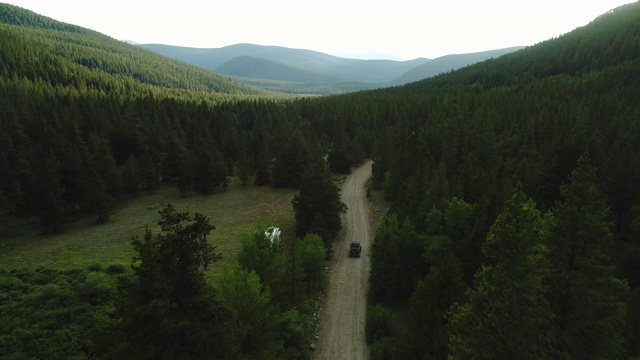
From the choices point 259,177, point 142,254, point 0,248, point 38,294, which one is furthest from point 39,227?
point 142,254

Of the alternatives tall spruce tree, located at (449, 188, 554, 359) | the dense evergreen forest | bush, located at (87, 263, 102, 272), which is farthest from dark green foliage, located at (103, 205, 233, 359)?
bush, located at (87, 263, 102, 272)

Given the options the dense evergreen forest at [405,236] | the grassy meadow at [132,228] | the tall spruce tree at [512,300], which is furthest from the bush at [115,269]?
the tall spruce tree at [512,300]

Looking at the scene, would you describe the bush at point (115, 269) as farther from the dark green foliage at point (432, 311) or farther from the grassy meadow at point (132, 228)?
the dark green foliage at point (432, 311)

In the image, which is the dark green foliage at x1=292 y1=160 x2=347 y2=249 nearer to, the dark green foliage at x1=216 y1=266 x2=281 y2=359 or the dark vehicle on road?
the dark vehicle on road

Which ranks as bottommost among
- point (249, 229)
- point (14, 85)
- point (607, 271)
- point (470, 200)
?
point (249, 229)

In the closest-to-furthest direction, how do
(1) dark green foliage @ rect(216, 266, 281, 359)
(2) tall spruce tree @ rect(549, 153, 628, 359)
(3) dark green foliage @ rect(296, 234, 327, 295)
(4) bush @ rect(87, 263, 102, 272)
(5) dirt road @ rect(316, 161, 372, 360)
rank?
(2) tall spruce tree @ rect(549, 153, 628, 359)
(1) dark green foliage @ rect(216, 266, 281, 359)
(5) dirt road @ rect(316, 161, 372, 360)
(3) dark green foliage @ rect(296, 234, 327, 295)
(4) bush @ rect(87, 263, 102, 272)

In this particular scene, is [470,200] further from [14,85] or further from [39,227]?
[14,85]
